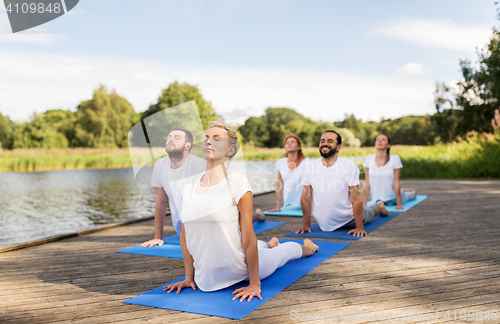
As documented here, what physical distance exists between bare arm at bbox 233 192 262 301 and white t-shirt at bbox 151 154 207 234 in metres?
1.28

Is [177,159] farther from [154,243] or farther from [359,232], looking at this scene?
[359,232]

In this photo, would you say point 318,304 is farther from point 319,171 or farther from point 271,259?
point 319,171

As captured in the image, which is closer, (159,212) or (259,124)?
(159,212)

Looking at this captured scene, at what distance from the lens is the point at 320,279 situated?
265 centimetres

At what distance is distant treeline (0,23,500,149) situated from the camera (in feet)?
83.9

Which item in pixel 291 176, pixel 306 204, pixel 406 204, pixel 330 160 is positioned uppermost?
pixel 330 160

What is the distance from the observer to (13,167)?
2417 cm

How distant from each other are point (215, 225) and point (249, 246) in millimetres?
235

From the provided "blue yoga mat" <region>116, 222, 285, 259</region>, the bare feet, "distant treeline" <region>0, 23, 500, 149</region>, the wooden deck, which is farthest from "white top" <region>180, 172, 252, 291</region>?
"distant treeline" <region>0, 23, 500, 149</region>

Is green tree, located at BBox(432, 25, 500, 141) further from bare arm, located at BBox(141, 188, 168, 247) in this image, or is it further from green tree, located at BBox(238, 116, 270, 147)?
bare arm, located at BBox(141, 188, 168, 247)

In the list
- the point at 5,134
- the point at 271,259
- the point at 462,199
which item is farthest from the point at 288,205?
the point at 5,134

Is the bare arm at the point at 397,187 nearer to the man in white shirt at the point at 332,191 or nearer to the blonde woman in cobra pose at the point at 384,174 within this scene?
the blonde woman in cobra pose at the point at 384,174

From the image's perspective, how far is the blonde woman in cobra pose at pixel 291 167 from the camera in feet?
18.7

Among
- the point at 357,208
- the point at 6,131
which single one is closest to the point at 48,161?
the point at 6,131
